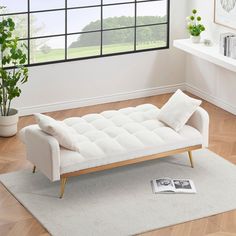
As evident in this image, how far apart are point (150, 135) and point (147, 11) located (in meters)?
3.00

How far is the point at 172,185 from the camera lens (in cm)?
714

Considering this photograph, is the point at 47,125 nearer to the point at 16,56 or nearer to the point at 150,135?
the point at 150,135

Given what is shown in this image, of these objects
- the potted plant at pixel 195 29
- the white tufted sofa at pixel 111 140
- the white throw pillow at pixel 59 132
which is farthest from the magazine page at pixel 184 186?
the potted plant at pixel 195 29

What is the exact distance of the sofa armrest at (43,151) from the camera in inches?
265

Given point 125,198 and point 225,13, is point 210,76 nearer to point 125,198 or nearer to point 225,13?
point 225,13

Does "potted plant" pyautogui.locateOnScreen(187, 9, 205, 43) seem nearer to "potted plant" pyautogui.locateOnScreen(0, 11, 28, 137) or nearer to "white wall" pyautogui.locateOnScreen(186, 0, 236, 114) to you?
"white wall" pyautogui.locateOnScreen(186, 0, 236, 114)

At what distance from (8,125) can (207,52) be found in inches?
105

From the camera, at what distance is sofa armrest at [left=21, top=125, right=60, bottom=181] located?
674cm

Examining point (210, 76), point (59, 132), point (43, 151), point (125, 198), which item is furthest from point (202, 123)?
point (210, 76)

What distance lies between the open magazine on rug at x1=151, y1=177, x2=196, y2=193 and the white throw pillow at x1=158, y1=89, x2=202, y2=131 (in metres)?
0.56

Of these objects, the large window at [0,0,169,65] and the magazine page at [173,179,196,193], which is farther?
the large window at [0,0,169,65]

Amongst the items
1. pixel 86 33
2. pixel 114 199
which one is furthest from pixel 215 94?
pixel 114 199

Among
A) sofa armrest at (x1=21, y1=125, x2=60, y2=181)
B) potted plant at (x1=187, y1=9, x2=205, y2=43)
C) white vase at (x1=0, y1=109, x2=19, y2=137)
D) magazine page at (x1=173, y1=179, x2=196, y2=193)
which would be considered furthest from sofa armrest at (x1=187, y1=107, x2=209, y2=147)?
white vase at (x1=0, y1=109, x2=19, y2=137)

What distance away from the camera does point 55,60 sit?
9250mm
